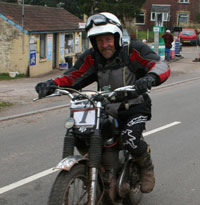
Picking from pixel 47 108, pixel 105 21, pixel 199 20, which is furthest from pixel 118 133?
pixel 199 20

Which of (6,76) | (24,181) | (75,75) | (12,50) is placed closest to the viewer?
(75,75)

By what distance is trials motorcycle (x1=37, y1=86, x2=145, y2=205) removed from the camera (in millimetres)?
3477

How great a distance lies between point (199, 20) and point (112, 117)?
187 ft

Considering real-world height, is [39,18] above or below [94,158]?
above

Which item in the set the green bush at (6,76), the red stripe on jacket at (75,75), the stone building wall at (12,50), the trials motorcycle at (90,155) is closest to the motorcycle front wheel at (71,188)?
the trials motorcycle at (90,155)

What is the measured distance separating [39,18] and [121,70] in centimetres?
2001

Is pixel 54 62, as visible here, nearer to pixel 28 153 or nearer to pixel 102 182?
pixel 28 153

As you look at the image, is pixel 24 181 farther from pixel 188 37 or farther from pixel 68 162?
pixel 188 37

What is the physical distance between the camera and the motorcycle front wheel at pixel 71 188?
338 centimetres

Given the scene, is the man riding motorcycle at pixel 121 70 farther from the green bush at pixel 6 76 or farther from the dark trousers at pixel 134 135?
the green bush at pixel 6 76

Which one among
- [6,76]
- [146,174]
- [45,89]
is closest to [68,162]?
[45,89]

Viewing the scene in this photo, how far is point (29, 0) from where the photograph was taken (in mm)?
53094

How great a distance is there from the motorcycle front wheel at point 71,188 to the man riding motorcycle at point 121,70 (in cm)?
58

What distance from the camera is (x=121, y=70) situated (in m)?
4.18
